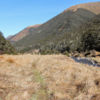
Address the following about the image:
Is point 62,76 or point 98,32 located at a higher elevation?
point 62,76

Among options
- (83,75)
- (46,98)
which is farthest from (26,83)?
(83,75)

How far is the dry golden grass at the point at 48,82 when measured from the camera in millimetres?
7702

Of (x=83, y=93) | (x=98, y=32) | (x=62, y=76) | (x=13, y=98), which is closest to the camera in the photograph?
(x=83, y=93)

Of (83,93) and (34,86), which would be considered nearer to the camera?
(83,93)

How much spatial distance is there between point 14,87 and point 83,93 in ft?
11.0

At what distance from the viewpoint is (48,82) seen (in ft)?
29.3

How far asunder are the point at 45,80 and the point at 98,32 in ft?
265

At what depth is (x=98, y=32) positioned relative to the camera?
282ft

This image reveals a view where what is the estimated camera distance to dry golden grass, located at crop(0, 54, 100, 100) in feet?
25.3

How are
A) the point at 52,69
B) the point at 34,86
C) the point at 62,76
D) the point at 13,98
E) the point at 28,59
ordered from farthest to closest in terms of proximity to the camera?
the point at 28,59, the point at 52,69, the point at 62,76, the point at 34,86, the point at 13,98

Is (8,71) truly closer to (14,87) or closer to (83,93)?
(14,87)

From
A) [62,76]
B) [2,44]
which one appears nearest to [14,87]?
[62,76]

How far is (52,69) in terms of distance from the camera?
10.5m

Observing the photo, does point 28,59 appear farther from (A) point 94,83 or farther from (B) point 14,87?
(A) point 94,83
